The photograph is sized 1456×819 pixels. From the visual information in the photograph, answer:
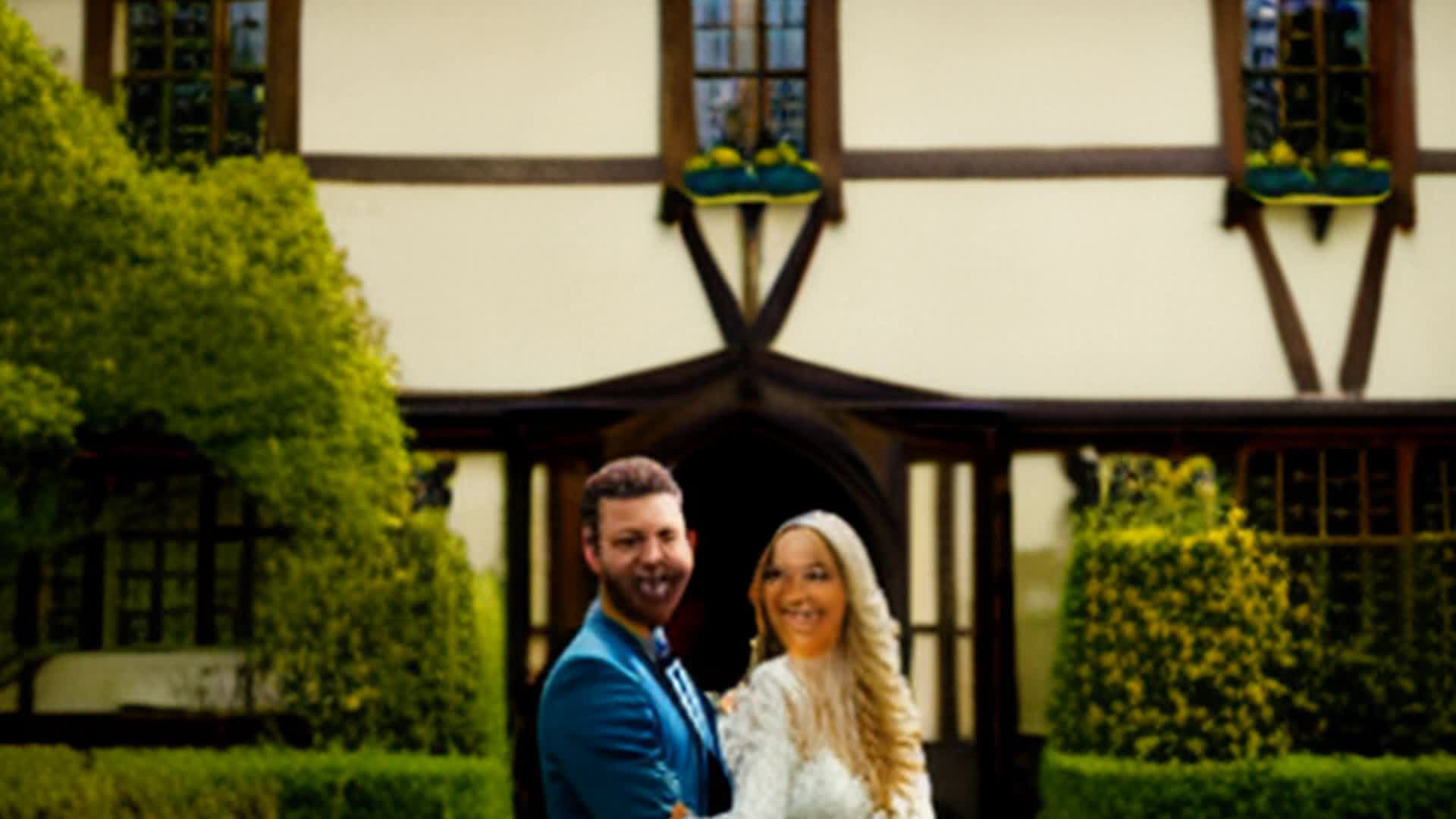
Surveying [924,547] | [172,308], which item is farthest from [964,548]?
[172,308]

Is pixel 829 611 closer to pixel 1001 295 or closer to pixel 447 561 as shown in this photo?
pixel 447 561

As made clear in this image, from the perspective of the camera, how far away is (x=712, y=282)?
1206 centimetres

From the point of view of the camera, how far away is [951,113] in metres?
12.2

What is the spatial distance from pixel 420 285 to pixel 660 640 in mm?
8207

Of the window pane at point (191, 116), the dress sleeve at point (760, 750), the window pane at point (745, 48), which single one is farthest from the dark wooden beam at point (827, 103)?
the dress sleeve at point (760, 750)

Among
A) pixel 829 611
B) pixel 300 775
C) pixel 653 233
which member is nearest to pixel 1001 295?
pixel 653 233

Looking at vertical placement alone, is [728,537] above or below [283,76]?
below

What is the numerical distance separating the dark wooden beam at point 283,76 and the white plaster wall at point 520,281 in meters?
0.42

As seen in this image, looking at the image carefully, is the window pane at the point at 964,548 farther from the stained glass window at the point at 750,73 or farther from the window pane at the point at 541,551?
the window pane at the point at 541,551

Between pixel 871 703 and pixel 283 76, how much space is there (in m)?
8.65

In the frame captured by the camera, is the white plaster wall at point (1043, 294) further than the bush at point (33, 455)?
Yes

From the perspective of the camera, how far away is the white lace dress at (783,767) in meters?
4.52

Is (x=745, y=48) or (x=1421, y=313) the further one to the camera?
(x=745, y=48)

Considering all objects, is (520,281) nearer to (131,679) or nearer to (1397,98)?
(131,679)
